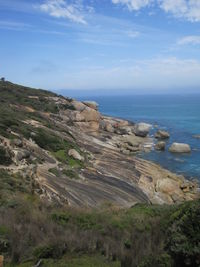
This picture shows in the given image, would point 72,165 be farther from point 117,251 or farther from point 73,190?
point 117,251

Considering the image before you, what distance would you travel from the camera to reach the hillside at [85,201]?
7.62 m

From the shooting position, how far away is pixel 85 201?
23625 millimetres

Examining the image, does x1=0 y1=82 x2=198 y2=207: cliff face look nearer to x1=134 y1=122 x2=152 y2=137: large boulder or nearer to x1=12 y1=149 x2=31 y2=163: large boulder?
x1=12 y1=149 x2=31 y2=163: large boulder

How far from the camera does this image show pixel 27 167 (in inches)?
963

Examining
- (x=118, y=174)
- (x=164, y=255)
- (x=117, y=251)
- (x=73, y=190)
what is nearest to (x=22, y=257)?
(x=117, y=251)

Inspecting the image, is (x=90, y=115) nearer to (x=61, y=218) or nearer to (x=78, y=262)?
(x=61, y=218)

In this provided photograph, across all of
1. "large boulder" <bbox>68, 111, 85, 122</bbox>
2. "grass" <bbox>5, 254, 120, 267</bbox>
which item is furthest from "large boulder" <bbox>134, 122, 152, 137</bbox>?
"grass" <bbox>5, 254, 120, 267</bbox>

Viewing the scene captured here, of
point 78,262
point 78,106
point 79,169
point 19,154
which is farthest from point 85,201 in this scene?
point 78,106

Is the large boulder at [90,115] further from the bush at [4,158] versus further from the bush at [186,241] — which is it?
the bush at [186,241]

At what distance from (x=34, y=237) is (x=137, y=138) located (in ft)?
202

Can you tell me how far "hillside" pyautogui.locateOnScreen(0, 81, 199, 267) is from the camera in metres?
7.62

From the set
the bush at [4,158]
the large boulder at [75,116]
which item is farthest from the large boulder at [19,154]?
the large boulder at [75,116]

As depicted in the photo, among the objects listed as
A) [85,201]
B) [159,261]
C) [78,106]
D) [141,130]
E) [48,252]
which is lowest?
[141,130]

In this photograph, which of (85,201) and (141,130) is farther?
(141,130)
